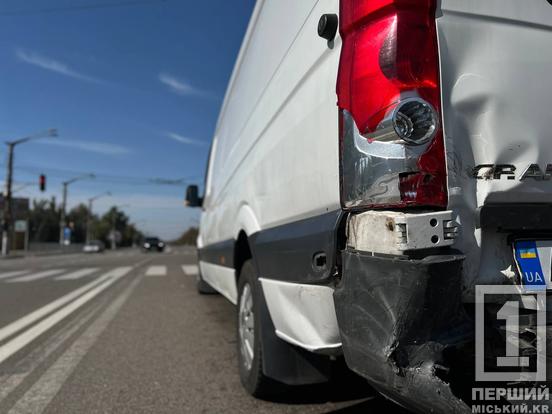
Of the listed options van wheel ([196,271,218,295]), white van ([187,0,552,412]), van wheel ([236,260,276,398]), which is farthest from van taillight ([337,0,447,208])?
van wheel ([196,271,218,295])

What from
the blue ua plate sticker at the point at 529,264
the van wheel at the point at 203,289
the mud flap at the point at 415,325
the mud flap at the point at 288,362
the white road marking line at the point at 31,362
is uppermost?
the blue ua plate sticker at the point at 529,264

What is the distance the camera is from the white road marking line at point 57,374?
136 inches

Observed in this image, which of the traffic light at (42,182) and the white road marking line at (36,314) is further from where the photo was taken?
the traffic light at (42,182)

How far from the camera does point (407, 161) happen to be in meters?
1.77

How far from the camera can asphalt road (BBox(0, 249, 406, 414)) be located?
11.4 feet

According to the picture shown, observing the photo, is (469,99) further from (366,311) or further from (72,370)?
(72,370)

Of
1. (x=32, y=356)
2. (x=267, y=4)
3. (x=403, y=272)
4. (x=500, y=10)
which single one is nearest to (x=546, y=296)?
(x=403, y=272)

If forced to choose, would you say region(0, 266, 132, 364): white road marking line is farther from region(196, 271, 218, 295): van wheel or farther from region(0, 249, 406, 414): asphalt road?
region(196, 271, 218, 295): van wheel

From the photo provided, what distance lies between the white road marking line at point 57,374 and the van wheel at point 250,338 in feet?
4.46

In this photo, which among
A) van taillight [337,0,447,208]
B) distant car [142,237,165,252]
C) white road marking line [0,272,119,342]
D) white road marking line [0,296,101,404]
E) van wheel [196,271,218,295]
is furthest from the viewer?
distant car [142,237,165,252]

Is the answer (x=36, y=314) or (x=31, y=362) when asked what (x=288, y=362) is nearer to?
(x=31, y=362)

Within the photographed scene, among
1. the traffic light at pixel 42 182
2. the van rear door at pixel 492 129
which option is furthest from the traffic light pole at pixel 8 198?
the van rear door at pixel 492 129

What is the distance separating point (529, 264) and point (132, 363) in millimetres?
3734

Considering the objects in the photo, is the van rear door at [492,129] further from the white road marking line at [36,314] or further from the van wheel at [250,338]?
the white road marking line at [36,314]
